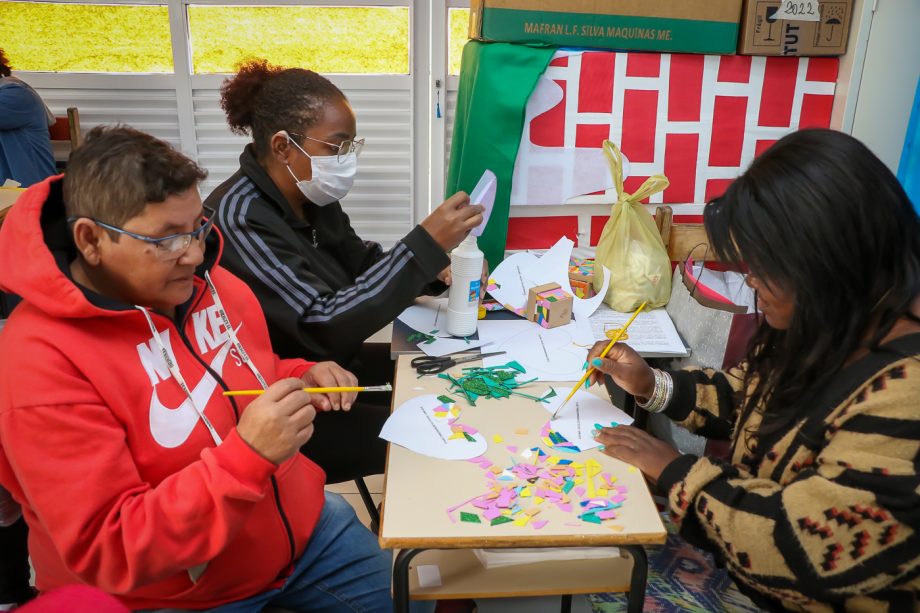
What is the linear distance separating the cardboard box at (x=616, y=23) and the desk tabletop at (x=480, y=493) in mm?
1273

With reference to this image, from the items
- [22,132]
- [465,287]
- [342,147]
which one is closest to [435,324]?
[465,287]

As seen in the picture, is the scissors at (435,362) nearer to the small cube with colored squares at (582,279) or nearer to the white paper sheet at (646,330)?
the white paper sheet at (646,330)

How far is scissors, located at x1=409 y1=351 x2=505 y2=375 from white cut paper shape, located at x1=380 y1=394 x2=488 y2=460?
0.51 feet

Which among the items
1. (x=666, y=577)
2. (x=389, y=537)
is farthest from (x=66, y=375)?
(x=666, y=577)

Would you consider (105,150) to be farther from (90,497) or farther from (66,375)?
(90,497)

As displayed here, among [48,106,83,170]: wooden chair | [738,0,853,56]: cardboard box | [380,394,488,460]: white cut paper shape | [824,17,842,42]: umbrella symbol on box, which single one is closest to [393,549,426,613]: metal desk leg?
[380,394,488,460]: white cut paper shape

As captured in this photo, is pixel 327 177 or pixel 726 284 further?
pixel 726 284

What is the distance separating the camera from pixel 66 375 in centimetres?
100

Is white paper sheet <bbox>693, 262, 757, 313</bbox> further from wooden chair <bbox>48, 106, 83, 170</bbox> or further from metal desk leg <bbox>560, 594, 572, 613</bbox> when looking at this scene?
wooden chair <bbox>48, 106, 83, 170</bbox>

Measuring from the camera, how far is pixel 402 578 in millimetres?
1122

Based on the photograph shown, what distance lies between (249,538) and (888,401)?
1.03 metres

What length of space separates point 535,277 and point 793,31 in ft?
3.65

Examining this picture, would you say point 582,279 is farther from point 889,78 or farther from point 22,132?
point 22,132

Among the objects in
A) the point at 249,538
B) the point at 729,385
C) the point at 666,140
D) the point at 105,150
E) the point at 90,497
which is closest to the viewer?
the point at 90,497
